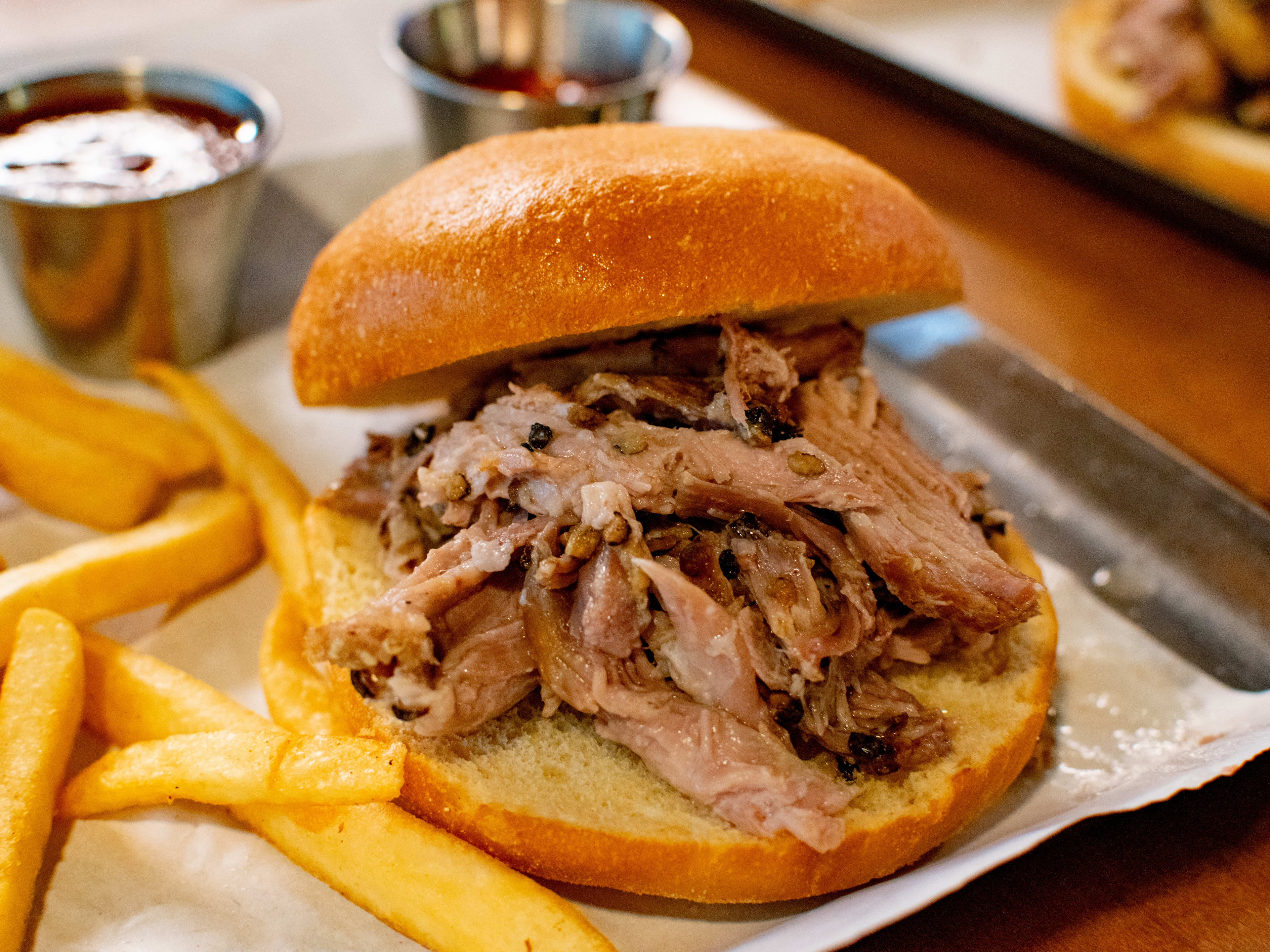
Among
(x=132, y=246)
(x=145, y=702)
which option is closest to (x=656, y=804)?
(x=145, y=702)

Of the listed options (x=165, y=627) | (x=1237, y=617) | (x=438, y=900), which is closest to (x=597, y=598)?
(x=438, y=900)

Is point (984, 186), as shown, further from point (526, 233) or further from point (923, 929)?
point (923, 929)

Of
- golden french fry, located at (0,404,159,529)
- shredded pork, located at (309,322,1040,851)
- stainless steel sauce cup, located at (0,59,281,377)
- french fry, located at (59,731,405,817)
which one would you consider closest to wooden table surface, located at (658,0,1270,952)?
shredded pork, located at (309,322,1040,851)

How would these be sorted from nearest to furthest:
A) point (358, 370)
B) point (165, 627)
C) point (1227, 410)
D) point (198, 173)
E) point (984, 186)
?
point (358, 370) → point (165, 627) → point (198, 173) → point (1227, 410) → point (984, 186)

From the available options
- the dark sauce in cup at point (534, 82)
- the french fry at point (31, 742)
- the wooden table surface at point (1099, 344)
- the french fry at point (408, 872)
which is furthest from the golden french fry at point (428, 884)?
the dark sauce in cup at point (534, 82)

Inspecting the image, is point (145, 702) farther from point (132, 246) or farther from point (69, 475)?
point (132, 246)

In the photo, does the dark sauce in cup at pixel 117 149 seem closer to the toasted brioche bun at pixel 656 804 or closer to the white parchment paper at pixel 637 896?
the white parchment paper at pixel 637 896

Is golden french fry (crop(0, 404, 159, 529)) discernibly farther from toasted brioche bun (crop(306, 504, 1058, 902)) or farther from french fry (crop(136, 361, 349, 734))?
toasted brioche bun (crop(306, 504, 1058, 902))
